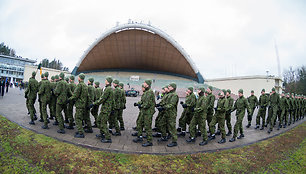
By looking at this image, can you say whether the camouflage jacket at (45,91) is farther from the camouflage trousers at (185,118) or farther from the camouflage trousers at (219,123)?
the camouflage trousers at (219,123)

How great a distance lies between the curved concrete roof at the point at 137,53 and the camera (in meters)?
35.0

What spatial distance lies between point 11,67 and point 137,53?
5562 centimetres

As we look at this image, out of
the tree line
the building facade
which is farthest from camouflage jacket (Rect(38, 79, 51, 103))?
the building facade

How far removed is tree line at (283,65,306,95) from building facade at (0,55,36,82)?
91.4 m

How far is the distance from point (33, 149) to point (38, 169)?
42.9 inches

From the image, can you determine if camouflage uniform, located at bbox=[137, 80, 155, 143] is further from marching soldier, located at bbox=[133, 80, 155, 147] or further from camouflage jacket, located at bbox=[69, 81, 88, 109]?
camouflage jacket, located at bbox=[69, 81, 88, 109]

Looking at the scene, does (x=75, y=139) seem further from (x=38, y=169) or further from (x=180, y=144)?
(x=180, y=144)

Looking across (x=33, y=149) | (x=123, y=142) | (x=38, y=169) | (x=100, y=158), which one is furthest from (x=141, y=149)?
(x=33, y=149)

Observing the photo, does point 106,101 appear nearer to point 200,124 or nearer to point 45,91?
point 45,91

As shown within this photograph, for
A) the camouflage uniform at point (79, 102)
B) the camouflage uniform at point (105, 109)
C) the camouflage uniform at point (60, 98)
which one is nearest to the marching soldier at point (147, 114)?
the camouflage uniform at point (105, 109)

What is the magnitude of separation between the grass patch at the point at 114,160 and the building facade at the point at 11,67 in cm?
7187

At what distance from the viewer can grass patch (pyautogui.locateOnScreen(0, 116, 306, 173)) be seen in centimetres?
337

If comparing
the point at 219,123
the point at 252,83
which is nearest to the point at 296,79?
the point at 252,83

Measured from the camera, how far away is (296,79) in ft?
154
